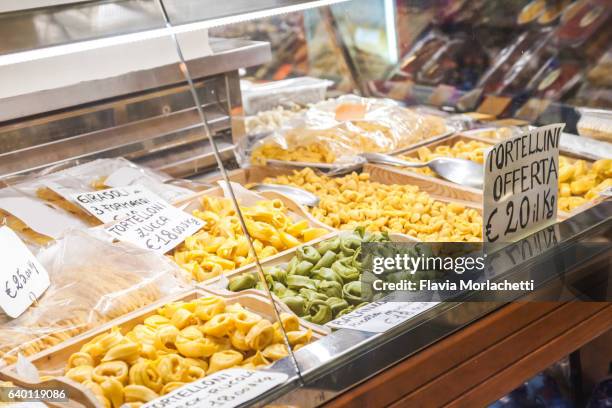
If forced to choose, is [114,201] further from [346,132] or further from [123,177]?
[346,132]

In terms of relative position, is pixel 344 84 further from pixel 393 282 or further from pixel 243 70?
pixel 393 282

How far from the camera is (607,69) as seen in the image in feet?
9.59

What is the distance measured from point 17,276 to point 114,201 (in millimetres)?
497

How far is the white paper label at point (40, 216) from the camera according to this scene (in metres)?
1.83

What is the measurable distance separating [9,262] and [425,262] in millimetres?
845

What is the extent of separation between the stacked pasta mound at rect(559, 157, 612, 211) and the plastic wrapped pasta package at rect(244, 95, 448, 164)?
0.60 m

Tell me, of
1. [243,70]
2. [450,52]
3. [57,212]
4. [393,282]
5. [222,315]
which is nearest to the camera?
[222,315]

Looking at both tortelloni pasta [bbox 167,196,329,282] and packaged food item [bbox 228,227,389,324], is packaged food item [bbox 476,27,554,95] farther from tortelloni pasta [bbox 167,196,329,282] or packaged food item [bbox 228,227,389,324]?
packaged food item [bbox 228,227,389,324]

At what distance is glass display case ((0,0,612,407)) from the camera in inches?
54.7

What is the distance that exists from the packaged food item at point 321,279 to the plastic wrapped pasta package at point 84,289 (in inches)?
7.0

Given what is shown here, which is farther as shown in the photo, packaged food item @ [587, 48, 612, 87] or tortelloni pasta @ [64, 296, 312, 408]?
packaged food item @ [587, 48, 612, 87]

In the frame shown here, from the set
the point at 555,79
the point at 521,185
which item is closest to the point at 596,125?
the point at 555,79

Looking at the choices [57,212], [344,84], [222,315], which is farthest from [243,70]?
[222,315]

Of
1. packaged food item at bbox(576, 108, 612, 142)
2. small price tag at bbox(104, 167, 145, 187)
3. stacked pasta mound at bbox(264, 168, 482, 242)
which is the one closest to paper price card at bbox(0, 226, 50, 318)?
small price tag at bbox(104, 167, 145, 187)
